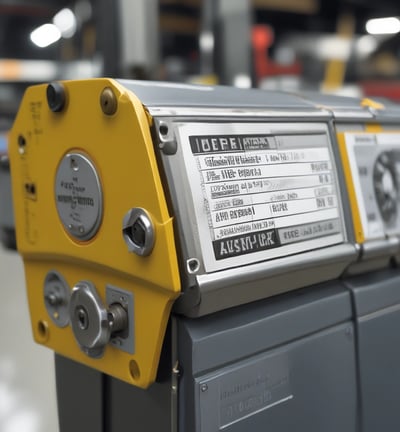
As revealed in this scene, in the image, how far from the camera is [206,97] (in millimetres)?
838

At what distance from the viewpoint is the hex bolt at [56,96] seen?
2.65ft

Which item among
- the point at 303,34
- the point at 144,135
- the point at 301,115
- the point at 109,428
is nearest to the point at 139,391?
the point at 109,428

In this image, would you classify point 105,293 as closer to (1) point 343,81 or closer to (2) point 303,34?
(1) point 343,81

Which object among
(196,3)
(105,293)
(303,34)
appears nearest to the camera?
(105,293)

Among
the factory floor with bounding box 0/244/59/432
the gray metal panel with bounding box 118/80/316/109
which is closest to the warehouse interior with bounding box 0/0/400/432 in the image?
the factory floor with bounding box 0/244/59/432

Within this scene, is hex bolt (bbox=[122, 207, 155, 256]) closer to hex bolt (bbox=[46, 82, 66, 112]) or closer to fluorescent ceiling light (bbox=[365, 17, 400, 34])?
hex bolt (bbox=[46, 82, 66, 112])

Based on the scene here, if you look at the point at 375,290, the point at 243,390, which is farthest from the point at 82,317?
the point at 375,290

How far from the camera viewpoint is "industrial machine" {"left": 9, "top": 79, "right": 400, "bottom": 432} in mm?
719

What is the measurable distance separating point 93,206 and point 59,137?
0.13 m

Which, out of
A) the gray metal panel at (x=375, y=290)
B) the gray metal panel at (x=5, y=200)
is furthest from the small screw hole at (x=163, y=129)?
the gray metal panel at (x=5, y=200)

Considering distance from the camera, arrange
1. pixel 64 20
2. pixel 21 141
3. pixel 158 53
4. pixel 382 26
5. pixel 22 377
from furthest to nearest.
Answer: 1. pixel 382 26
2. pixel 64 20
3. pixel 158 53
4. pixel 22 377
5. pixel 21 141

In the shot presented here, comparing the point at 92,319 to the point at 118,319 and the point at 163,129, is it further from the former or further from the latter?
the point at 163,129

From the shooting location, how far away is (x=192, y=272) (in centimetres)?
69

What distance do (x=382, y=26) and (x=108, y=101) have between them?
9447 mm
